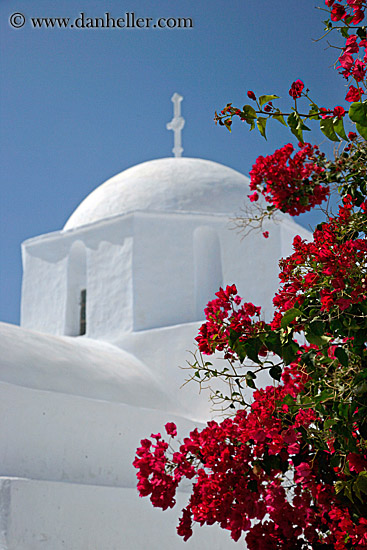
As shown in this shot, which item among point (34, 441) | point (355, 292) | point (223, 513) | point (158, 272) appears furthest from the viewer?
point (158, 272)

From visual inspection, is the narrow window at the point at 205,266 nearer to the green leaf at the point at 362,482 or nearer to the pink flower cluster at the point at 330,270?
the pink flower cluster at the point at 330,270

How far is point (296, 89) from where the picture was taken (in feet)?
7.79

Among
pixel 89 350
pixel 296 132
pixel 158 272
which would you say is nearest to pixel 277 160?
pixel 296 132

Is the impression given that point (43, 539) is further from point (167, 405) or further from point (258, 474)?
point (258, 474)

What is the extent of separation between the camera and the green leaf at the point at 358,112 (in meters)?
2.08

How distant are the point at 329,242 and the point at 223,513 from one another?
97 cm

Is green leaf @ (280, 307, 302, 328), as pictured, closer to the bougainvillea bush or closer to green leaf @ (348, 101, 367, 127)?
the bougainvillea bush

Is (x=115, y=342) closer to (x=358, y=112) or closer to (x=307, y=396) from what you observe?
(x=307, y=396)

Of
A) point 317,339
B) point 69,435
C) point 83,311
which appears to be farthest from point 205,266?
point 317,339

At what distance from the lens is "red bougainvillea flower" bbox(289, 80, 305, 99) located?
237cm

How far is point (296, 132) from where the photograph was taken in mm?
2246

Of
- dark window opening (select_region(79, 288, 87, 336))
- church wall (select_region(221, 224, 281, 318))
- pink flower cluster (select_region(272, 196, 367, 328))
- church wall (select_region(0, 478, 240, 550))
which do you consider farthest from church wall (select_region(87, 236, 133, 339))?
pink flower cluster (select_region(272, 196, 367, 328))

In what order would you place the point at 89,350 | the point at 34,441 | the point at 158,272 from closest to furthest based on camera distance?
the point at 34,441 < the point at 89,350 < the point at 158,272

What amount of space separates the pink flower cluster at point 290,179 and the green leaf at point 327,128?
0.51 m
